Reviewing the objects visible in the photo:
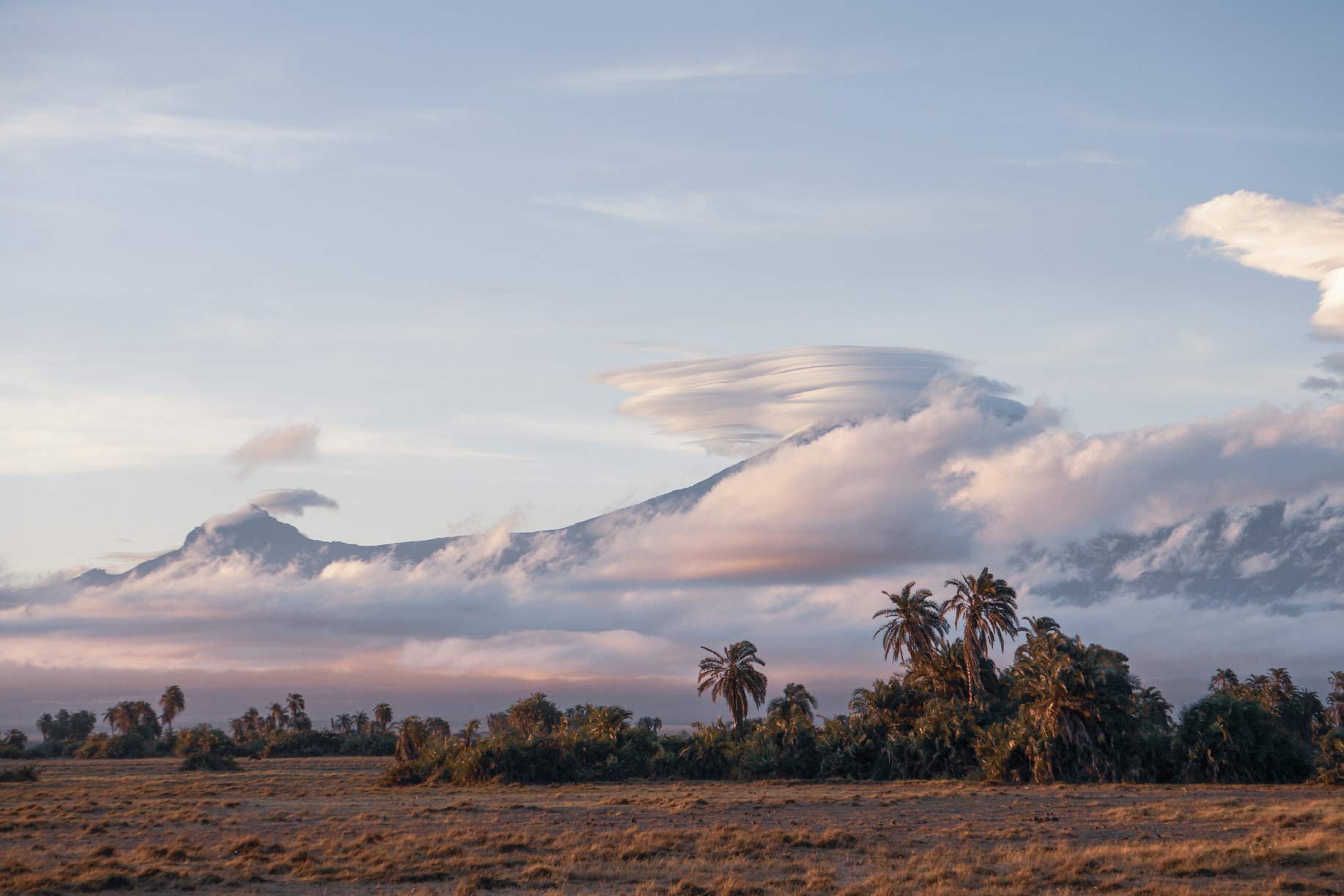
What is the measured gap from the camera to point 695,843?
32.8 metres

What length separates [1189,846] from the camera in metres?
A: 29.8

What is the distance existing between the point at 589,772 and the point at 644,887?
49.7 m

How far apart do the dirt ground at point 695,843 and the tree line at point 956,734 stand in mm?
5336

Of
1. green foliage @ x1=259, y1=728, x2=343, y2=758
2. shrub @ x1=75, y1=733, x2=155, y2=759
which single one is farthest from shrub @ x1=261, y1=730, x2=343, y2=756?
shrub @ x1=75, y1=733, x2=155, y2=759

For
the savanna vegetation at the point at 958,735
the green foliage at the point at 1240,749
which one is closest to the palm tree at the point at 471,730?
the savanna vegetation at the point at 958,735

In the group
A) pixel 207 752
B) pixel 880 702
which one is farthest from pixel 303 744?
pixel 880 702

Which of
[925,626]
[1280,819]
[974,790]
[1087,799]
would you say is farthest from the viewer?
[925,626]

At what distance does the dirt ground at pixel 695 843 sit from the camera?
25.8 meters

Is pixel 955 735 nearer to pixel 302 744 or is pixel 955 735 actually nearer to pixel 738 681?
pixel 738 681

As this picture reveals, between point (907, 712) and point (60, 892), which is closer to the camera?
point (60, 892)

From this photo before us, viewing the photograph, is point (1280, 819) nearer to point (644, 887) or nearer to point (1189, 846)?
point (1189, 846)

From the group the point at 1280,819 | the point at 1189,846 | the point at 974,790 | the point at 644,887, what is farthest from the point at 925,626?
the point at 644,887

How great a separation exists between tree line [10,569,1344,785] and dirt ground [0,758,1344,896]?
5336 mm

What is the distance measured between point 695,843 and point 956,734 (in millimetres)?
39020
